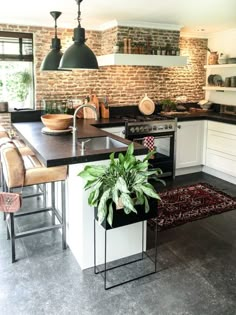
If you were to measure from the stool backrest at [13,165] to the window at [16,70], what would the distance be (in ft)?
8.11

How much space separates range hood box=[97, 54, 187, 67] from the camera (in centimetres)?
478

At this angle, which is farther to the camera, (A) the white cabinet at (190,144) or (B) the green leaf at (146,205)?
(A) the white cabinet at (190,144)

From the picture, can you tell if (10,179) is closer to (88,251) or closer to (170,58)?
(88,251)

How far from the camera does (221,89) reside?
5.75 metres

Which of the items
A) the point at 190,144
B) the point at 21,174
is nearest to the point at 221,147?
the point at 190,144

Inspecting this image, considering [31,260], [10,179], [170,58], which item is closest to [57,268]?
[31,260]

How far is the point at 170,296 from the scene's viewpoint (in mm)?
2531

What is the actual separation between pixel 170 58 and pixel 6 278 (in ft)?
12.8

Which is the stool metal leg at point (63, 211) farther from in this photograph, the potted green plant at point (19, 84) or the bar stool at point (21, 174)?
the potted green plant at point (19, 84)

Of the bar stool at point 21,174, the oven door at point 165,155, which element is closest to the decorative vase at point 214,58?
the oven door at point 165,155

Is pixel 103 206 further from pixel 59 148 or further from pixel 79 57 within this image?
pixel 79 57

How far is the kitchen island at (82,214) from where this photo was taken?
2.76 metres

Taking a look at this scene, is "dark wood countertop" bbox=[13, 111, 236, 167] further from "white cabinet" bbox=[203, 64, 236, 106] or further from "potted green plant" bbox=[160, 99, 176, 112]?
"white cabinet" bbox=[203, 64, 236, 106]

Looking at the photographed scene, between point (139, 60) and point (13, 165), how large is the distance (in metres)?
2.85
